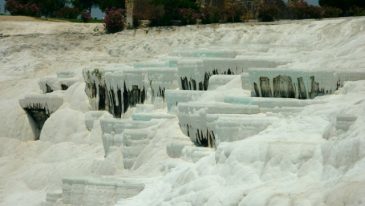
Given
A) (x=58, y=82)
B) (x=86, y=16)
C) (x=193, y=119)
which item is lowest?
(x=58, y=82)

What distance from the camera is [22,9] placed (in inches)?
1863

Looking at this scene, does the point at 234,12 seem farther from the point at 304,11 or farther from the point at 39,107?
the point at 39,107

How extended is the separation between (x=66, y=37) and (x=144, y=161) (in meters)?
16.3

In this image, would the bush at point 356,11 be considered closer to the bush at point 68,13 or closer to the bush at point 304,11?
the bush at point 304,11

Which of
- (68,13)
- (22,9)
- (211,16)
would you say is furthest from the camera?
(68,13)

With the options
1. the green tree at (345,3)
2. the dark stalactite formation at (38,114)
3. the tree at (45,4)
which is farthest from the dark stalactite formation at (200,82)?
the tree at (45,4)

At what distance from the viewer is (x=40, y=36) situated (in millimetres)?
37594

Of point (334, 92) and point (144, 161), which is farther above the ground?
point (334, 92)

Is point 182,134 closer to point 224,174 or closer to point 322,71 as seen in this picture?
point 322,71

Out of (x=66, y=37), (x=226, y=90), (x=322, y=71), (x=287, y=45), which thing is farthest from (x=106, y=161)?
(x=66, y=37)

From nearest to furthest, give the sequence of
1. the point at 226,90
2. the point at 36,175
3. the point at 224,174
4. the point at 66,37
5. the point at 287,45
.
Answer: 1. the point at 224,174
2. the point at 226,90
3. the point at 36,175
4. the point at 287,45
5. the point at 66,37

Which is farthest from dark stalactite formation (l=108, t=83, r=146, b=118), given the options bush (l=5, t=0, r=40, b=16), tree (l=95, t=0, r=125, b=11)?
bush (l=5, t=0, r=40, b=16)

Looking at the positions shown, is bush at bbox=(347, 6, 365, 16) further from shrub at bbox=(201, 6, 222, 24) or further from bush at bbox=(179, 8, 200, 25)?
bush at bbox=(179, 8, 200, 25)

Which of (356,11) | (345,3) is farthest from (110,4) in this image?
(356,11)
